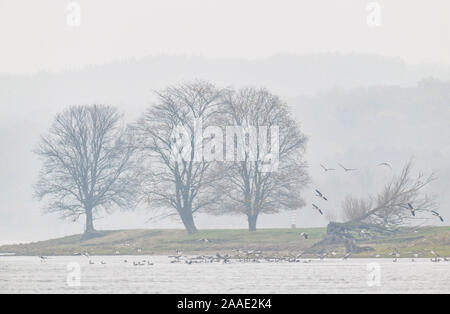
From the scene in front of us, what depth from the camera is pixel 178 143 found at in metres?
80.7

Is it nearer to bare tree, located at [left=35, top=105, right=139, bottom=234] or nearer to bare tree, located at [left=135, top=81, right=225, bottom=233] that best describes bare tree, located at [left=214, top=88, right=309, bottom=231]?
bare tree, located at [left=135, top=81, right=225, bottom=233]

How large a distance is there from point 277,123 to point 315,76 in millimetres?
107363

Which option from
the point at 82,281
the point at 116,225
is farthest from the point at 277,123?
the point at 116,225

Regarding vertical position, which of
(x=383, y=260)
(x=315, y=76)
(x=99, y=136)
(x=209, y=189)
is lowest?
(x=383, y=260)

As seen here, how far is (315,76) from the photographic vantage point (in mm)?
183875

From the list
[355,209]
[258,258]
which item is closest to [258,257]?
[258,258]

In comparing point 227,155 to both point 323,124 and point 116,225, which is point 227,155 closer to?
point 116,225

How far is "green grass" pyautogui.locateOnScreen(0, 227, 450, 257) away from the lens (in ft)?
222

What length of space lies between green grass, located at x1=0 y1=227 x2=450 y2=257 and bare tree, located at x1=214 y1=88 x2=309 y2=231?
8.70ft

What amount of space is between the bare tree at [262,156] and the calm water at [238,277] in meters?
14.9

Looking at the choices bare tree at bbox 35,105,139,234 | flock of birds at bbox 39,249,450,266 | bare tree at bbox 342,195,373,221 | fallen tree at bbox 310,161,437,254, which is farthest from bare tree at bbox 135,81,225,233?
fallen tree at bbox 310,161,437,254

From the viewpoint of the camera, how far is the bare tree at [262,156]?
7769cm

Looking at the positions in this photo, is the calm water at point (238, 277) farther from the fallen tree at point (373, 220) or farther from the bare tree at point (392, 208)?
the bare tree at point (392, 208)
